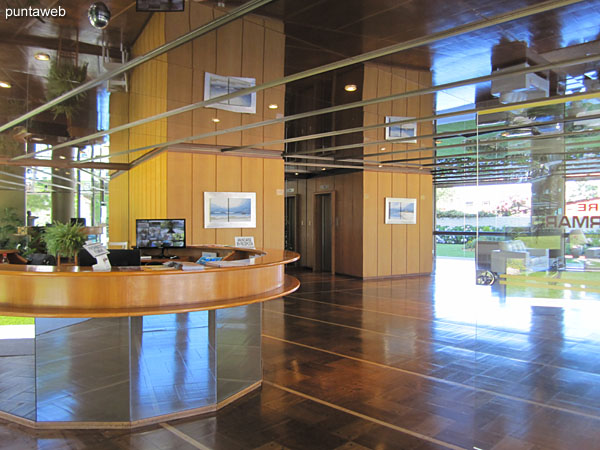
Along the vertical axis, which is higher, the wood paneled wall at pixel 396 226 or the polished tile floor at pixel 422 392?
the wood paneled wall at pixel 396 226

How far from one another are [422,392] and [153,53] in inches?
177

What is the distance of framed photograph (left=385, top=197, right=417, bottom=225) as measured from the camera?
12.6 metres

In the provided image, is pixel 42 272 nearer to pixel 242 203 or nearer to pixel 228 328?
pixel 228 328

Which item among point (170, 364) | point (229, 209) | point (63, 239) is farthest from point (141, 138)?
point (170, 364)

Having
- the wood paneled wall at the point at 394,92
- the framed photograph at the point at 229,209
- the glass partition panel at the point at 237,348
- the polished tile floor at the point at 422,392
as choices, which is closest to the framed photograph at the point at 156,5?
the wood paneled wall at the point at 394,92

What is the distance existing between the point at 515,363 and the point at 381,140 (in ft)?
18.3

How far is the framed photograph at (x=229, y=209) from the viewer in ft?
29.2

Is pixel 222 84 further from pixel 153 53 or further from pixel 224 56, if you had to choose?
pixel 153 53

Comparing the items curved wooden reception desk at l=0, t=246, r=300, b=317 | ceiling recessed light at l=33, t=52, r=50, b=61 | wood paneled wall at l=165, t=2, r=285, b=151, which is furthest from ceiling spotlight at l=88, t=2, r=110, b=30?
curved wooden reception desk at l=0, t=246, r=300, b=317

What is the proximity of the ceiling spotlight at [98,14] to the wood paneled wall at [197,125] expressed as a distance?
0.51 metres

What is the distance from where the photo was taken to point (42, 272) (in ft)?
10.5

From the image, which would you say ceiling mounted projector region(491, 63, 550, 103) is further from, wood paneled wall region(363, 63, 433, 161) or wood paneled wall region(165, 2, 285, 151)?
wood paneled wall region(165, 2, 285, 151)

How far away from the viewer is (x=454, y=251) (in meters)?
17.8

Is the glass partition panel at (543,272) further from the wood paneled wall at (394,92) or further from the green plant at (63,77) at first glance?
the green plant at (63,77)
